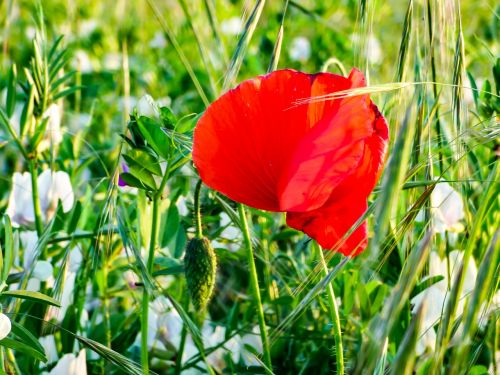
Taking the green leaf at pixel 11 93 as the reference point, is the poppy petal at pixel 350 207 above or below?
below

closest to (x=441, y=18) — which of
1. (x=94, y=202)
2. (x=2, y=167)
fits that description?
(x=94, y=202)

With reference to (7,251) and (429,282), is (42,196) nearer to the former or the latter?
(7,251)

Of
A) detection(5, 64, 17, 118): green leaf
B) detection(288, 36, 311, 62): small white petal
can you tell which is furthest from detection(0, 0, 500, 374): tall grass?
detection(288, 36, 311, 62): small white petal

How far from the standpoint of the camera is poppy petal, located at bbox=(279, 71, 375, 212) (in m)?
0.88

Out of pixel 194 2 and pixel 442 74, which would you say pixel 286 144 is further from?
pixel 194 2

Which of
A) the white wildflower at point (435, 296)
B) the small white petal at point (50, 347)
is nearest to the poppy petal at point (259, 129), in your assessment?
the white wildflower at point (435, 296)

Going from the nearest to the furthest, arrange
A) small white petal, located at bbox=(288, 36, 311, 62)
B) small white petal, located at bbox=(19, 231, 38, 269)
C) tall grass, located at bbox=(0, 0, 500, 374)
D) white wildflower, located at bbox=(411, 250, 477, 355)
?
tall grass, located at bbox=(0, 0, 500, 374)
white wildflower, located at bbox=(411, 250, 477, 355)
small white petal, located at bbox=(19, 231, 38, 269)
small white petal, located at bbox=(288, 36, 311, 62)

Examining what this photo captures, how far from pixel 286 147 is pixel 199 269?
0.61 ft

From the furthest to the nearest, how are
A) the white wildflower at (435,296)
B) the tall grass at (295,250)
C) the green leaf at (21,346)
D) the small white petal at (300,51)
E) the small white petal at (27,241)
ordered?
the small white petal at (300,51) < the small white petal at (27,241) < the white wildflower at (435,296) < the green leaf at (21,346) < the tall grass at (295,250)

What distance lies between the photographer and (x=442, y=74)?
107 cm

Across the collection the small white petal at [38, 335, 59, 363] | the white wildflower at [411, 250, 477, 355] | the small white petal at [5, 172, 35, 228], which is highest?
the small white petal at [5, 172, 35, 228]

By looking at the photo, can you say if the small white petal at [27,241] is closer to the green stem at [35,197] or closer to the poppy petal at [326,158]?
the green stem at [35,197]

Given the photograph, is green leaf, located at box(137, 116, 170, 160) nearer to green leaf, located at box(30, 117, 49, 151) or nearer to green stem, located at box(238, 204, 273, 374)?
green stem, located at box(238, 204, 273, 374)

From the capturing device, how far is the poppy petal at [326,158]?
2.89 feet
